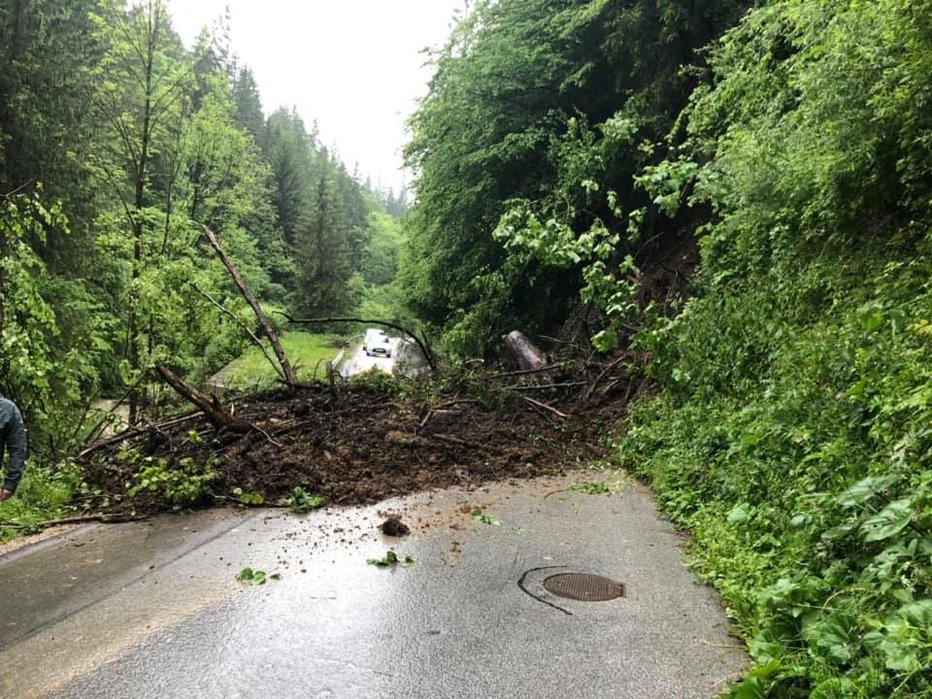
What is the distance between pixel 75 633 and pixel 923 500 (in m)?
5.16

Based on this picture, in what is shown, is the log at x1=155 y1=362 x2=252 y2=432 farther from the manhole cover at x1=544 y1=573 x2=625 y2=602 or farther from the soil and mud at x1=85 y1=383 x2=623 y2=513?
the manhole cover at x1=544 y1=573 x2=625 y2=602

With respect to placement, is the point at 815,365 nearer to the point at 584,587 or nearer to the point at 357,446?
the point at 584,587

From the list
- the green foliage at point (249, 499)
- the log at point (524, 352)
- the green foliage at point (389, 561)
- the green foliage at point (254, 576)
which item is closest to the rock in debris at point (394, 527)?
the green foliage at point (389, 561)

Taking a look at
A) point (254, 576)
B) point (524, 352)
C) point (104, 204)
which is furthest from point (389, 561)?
point (104, 204)

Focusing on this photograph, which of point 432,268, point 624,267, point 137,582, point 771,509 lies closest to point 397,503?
point 137,582

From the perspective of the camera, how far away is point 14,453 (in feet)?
17.3

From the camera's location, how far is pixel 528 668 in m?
3.42

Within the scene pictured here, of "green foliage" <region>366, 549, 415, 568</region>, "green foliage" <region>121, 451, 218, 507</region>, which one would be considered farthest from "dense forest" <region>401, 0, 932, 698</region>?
"green foliage" <region>121, 451, 218, 507</region>

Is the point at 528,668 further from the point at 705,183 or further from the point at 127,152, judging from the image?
the point at 127,152

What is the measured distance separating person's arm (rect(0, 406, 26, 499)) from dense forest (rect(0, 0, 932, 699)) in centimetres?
273

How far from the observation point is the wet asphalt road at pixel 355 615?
10.8 feet

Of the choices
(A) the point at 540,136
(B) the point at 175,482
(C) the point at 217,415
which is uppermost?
(A) the point at 540,136

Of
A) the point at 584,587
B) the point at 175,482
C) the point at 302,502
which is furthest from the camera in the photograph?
the point at 175,482

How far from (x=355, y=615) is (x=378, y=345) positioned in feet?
107
